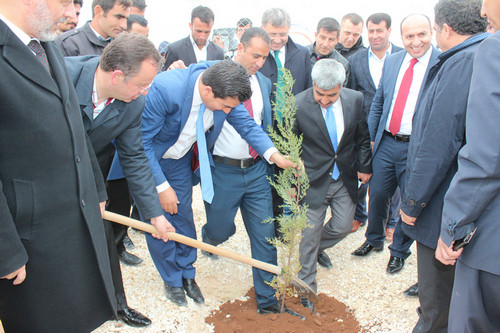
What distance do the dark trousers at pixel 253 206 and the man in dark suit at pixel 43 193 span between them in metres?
1.46

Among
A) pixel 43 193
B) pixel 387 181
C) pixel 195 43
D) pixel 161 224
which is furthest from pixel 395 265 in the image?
pixel 195 43

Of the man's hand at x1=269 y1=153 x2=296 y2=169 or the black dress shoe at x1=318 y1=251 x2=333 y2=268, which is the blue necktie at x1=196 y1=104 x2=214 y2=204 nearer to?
the man's hand at x1=269 y1=153 x2=296 y2=169

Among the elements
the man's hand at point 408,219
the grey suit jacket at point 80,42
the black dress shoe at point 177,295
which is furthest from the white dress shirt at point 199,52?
the man's hand at point 408,219

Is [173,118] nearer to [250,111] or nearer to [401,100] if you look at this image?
[250,111]

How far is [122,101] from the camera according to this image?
2.73m

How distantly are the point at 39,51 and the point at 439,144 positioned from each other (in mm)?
2561

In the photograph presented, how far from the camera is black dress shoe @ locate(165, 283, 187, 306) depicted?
3611mm

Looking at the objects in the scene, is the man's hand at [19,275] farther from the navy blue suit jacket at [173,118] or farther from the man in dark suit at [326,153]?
the man in dark suit at [326,153]

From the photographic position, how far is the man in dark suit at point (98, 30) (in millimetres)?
4262

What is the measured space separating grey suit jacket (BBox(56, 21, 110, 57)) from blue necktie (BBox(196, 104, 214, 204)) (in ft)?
6.37

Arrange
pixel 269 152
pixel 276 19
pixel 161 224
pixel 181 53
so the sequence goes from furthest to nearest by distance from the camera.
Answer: pixel 181 53
pixel 276 19
pixel 269 152
pixel 161 224

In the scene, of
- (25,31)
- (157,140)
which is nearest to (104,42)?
(157,140)

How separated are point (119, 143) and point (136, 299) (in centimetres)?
170

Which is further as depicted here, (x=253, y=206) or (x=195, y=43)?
(x=195, y=43)
